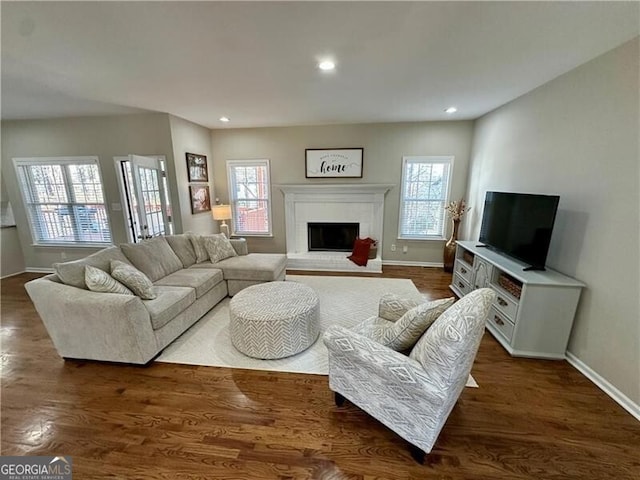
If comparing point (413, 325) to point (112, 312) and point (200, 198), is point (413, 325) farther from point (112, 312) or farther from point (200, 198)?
point (200, 198)

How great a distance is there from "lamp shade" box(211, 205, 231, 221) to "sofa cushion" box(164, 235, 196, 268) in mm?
1170

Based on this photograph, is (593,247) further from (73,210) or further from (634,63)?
(73,210)

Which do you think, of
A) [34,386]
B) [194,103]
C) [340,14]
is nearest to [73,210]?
[194,103]

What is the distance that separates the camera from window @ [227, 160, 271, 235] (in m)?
5.09

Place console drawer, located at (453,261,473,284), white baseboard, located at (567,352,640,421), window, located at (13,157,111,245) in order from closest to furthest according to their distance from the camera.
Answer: white baseboard, located at (567,352,640,421) → console drawer, located at (453,261,473,284) → window, located at (13,157,111,245)

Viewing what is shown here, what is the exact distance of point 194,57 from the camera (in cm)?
208

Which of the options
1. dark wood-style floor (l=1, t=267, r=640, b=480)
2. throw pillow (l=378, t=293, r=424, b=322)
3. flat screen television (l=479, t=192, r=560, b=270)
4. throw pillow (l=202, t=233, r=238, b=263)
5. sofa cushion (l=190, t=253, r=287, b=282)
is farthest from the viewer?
throw pillow (l=202, t=233, r=238, b=263)

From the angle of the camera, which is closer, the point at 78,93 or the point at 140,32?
the point at 140,32

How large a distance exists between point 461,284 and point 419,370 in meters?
2.69

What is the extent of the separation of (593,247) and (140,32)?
3838mm

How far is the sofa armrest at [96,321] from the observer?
83.0 inches

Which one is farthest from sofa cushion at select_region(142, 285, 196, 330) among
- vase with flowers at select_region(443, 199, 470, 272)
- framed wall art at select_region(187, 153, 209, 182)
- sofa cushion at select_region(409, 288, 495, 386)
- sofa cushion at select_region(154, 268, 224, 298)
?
vase with flowers at select_region(443, 199, 470, 272)

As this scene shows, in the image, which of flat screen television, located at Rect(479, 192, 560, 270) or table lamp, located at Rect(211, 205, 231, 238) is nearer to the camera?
flat screen television, located at Rect(479, 192, 560, 270)

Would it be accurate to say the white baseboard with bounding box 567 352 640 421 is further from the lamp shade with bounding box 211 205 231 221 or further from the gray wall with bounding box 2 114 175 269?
the gray wall with bounding box 2 114 175 269
